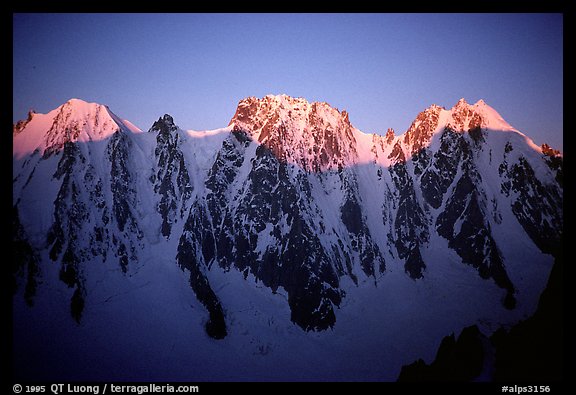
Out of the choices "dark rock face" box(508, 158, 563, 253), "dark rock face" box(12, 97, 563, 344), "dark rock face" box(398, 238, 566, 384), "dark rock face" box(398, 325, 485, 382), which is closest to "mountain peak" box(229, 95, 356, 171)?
"dark rock face" box(12, 97, 563, 344)

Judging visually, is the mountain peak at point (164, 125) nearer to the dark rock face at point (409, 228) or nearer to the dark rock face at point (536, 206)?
the dark rock face at point (409, 228)

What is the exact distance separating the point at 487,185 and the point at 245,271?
49.2 metres

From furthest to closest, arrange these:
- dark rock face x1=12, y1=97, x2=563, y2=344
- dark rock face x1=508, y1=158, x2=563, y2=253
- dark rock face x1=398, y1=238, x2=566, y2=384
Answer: dark rock face x1=508, y1=158, x2=563, y2=253, dark rock face x1=12, y1=97, x2=563, y2=344, dark rock face x1=398, y1=238, x2=566, y2=384

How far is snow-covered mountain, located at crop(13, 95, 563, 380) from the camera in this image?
55094mm

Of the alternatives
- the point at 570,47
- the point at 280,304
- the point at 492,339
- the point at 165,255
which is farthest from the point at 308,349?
the point at 570,47

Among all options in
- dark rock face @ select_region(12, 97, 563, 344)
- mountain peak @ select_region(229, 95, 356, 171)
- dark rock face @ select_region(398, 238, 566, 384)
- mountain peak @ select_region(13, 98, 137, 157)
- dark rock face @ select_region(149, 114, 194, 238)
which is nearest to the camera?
dark rock face @ select_region(398, 238, 566, 384)

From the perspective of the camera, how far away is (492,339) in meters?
29.7

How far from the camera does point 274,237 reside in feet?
228

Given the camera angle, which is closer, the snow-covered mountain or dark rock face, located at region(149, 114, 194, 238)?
the snow-covered mountain

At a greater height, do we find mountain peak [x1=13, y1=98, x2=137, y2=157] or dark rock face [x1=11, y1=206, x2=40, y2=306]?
mountain peak [x1=13, y1=98, x2=137, y2=157]

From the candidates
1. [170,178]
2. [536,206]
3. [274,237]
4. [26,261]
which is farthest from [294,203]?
[536,206]

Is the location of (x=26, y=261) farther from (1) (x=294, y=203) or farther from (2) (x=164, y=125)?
(1) (x=294, y=203)

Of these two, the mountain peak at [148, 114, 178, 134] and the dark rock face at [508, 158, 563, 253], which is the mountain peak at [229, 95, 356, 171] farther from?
the dark rock face at [508, 158, 563, 253]

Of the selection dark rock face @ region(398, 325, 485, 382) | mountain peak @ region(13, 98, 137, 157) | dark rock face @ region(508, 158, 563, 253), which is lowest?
dark rock face @ region(398, 325, 485, 382)
